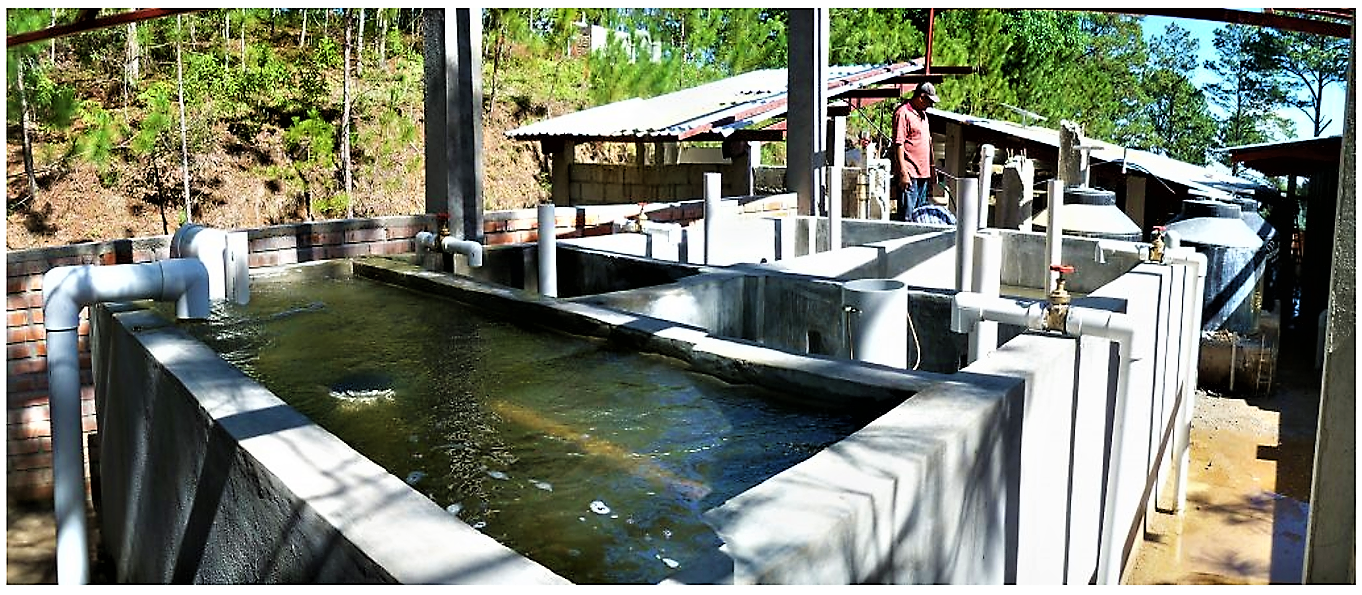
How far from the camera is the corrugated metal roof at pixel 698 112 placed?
42.8 ft

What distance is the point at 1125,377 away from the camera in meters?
4.94

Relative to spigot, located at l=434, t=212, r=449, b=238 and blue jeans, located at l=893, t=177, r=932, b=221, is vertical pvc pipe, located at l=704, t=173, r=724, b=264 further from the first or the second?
blue jeans, located at l=893, t=177, r=932, b=221

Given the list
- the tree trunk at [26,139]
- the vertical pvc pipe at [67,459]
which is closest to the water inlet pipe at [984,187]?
the vertical pvc pipe at [67,459]

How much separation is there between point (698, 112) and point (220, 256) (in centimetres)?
1018

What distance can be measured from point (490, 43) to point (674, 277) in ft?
60.9

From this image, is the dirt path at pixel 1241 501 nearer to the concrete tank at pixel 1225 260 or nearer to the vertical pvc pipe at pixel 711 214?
the concrete tank at pixel 1225 260

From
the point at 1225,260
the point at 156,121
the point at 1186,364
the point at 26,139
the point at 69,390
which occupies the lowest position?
the point at 1186,364

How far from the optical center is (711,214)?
26.4ft

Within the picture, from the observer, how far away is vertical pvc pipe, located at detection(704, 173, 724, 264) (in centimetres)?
788

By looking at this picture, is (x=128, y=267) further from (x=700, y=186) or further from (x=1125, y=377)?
(x=700, y=186)

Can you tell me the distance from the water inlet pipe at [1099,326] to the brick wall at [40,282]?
468cm

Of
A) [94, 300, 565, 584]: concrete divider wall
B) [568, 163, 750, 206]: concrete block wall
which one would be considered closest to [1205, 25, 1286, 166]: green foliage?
[568, 163, 750, 206]: concrete block wall

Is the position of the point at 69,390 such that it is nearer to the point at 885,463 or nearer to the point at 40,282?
the point at 885,463

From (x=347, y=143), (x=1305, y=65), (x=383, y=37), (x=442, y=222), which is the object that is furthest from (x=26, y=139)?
(x=1305, y=65)
